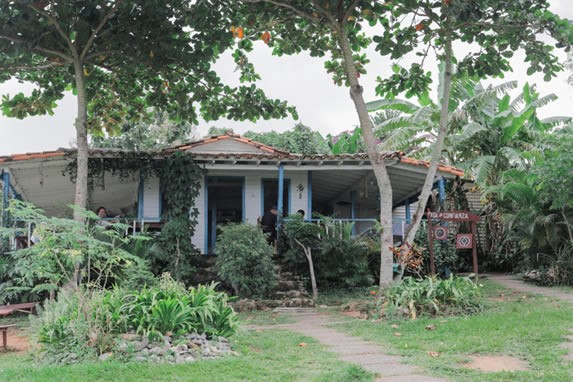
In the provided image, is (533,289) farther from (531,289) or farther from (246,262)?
(246,262)

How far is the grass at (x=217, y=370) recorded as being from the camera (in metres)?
5.16

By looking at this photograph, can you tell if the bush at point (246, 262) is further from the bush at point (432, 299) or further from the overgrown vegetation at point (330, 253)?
the bush at point (432, 299)

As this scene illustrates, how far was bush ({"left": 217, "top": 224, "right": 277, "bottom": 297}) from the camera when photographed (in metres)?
11.6

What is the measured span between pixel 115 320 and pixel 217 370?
5.23 feet

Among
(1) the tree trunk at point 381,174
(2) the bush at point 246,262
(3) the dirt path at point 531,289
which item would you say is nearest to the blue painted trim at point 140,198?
(2) the bush at point 246,262

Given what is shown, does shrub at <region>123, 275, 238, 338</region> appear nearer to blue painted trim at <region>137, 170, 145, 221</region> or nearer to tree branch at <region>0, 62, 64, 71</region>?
tree branch at <region>0, 62, 64, 71</region>

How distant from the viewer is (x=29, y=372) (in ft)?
17.9

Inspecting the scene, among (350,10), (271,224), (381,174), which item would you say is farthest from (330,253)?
(350,10)

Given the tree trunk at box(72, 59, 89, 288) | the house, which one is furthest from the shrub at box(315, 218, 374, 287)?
the tree trunk at box(72, 59, 89, 288)

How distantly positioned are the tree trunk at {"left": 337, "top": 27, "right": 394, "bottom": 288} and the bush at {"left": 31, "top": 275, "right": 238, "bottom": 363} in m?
3.97

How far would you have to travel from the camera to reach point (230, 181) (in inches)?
615

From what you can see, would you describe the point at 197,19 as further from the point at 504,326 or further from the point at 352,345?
the point at 504,326

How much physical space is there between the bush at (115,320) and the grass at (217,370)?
0.38m

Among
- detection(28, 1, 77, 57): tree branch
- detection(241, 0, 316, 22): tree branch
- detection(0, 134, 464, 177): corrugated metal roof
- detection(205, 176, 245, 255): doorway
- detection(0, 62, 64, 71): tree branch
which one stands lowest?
detection(205, 176, 245, 255): doorway
